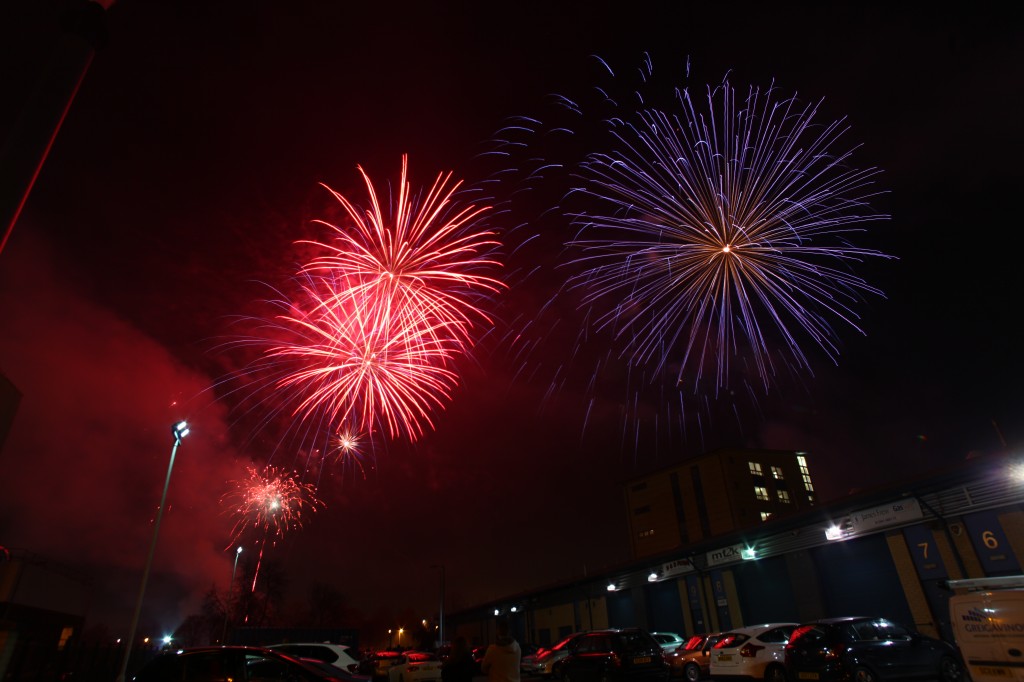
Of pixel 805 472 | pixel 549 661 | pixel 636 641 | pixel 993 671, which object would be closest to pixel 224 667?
pixel 636 641

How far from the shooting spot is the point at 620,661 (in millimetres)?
14688

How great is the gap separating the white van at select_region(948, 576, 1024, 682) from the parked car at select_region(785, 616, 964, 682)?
7.86 feet

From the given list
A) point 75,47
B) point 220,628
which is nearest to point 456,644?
point 75,47

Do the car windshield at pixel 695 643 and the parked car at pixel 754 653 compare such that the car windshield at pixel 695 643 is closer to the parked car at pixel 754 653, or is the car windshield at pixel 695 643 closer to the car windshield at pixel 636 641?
the parked car at pixel 754 653

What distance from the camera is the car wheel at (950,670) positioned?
13.0 m

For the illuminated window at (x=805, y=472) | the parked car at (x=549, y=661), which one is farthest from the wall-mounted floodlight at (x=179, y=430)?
the illuminated window at (x=805, y=472)

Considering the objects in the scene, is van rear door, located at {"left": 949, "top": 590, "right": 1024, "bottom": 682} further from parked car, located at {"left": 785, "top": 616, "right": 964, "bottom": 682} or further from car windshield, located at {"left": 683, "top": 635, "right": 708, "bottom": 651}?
car windshield, located at {"left": 683, "top": 635, "right": 708, "bottom": 651}

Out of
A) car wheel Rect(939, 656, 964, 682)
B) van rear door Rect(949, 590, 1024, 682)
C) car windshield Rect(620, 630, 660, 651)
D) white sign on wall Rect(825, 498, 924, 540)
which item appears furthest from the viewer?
white sign on wall Rect(825, 498, 924, 540)

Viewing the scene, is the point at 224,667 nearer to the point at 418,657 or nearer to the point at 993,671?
the point at 993,671

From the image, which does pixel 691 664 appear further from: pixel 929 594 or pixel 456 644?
pixel 456 644

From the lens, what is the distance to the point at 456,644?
8.56 m

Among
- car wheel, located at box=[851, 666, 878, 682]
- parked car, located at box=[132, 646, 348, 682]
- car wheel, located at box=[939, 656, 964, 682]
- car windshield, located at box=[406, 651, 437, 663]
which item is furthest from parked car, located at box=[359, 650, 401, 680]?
car wheel, located at box=[939, 656, 964, 682]

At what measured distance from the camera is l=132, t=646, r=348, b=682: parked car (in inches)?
353

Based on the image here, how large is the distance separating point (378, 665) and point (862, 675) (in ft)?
63.1
